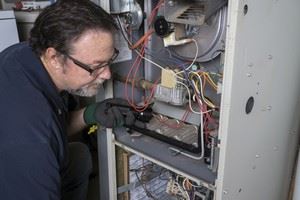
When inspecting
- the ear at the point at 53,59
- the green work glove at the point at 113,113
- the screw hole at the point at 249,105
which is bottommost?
the green work glove at the point at 113,113

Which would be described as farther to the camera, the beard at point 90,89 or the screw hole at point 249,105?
the beard at point 90,89

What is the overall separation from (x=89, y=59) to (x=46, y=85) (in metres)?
0.16

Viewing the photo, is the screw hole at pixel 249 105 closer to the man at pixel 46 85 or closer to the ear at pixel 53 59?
the man at pixel 46 85

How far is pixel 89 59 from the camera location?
1.02 meters

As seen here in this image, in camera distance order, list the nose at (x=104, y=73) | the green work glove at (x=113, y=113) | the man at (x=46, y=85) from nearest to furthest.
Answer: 1. the man at (x=46, y=85)
2. the nose at (x=104, y=73)
3. the green work glove at (x=113, y=113)

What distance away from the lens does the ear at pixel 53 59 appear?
102cm

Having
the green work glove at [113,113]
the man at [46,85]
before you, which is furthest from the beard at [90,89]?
the green work glove at [113,113]

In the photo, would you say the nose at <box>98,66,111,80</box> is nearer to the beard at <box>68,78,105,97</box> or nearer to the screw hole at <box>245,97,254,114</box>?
the beard at <box>68,78,105,97</box>

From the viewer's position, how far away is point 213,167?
1.04 metres

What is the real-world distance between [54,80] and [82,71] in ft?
0.37


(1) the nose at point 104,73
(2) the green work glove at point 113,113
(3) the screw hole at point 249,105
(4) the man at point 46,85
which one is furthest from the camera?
(2) the green work glove at point 113,113

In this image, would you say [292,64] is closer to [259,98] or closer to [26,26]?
[259,98]

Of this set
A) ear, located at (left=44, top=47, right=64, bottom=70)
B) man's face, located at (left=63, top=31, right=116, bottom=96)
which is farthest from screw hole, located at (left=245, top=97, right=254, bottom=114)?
ear, located at (left=44, top=47, right=64, bottom=70)

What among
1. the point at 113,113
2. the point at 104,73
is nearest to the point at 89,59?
the point at 104,73
